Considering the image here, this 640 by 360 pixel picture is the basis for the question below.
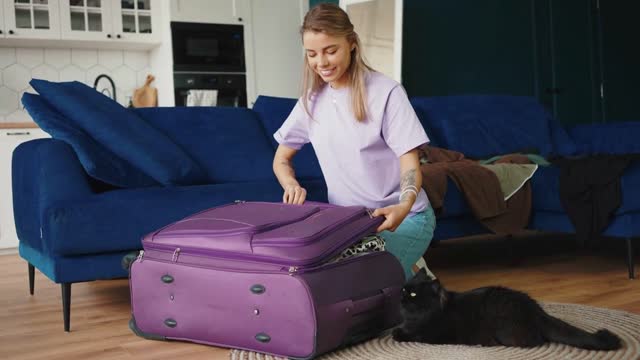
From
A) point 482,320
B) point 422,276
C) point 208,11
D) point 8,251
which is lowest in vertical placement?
point 8,251

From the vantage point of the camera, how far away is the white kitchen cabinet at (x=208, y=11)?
233 inches

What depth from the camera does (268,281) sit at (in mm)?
1865

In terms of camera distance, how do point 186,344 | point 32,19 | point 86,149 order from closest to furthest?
point 186,344
point 86,149
point 32,19

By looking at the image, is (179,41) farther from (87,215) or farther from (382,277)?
(382,277)

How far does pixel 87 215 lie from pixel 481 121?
8.08 ft

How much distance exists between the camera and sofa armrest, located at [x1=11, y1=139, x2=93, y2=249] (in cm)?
265

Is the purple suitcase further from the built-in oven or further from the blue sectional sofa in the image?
the built-in oven

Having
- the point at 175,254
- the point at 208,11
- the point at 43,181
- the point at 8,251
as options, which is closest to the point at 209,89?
the point at 208,11

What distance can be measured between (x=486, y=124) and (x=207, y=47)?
2.62 metres

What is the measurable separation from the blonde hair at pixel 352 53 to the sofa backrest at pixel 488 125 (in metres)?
2.01

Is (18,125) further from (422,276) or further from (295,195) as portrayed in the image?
(422,276)

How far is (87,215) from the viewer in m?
2.60

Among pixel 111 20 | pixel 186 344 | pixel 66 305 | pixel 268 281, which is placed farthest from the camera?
pixel 111 20

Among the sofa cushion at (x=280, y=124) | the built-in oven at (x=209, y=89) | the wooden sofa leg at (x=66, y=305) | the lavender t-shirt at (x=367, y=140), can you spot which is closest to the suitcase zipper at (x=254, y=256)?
the lavender t-shirt at (x=367, y=140)
